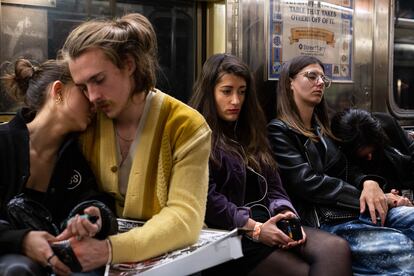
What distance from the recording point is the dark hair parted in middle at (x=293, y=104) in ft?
9.42

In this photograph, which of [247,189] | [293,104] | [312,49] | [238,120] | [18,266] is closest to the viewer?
[18,266]

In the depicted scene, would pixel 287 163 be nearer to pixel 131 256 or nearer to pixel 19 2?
pixel 131 256

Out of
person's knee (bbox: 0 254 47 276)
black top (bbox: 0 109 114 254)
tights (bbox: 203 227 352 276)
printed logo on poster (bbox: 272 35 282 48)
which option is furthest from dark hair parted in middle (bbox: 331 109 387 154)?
person's knee (bbox: 0 254 47 276)

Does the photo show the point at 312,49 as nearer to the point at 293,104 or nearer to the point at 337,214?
the point at 293,104

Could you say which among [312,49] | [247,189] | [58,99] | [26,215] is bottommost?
[247,189]

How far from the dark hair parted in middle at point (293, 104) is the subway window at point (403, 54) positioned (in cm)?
110

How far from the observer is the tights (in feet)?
Answer: 7.66

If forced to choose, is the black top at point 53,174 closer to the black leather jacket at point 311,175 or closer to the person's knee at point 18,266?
the person's knee at point 18,266

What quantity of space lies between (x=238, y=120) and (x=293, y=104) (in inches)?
15.1

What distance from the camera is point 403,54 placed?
404 cm

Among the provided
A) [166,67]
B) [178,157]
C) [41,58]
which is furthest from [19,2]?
[178,157]

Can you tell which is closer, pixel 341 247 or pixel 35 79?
pixel 35 79

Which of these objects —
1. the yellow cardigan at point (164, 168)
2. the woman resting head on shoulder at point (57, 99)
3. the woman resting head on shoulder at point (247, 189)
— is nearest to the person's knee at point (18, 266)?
the yellow cardigan at point (164, 168)

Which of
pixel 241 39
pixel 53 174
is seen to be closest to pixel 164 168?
pixel 53 174
